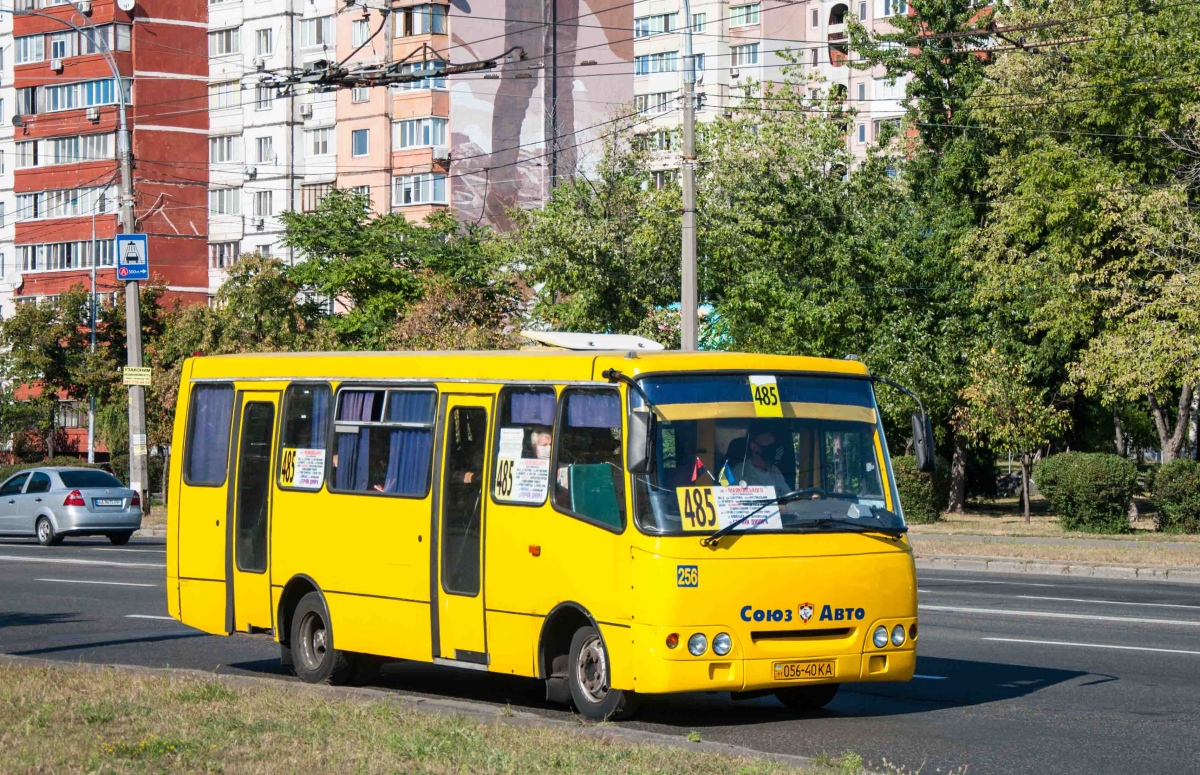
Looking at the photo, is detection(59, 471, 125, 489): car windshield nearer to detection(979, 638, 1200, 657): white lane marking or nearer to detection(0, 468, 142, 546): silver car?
detection(0, 468, 142, 546): silver car

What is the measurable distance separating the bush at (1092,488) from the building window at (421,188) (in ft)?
125

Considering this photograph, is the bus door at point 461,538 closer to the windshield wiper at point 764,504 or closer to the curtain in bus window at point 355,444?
the curtain in bus window at point 355,444

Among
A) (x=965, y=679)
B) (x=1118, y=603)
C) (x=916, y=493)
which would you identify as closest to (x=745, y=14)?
(x=916, y=493)

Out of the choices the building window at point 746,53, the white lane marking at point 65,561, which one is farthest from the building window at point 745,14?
the white lane marking at point 65,561

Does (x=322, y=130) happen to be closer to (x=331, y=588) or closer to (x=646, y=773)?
(x=331, y=588)

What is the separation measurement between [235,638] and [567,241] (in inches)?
1035

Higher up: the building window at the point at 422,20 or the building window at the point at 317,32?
the building window at the point at 317,32

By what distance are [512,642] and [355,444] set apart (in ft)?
8.03

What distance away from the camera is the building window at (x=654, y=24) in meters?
88.3

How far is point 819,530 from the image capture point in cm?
1066

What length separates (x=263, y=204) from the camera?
75562mm

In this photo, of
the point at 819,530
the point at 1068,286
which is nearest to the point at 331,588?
the point at 819,530

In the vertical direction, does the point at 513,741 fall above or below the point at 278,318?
below

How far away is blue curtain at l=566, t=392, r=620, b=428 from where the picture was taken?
1073cm
